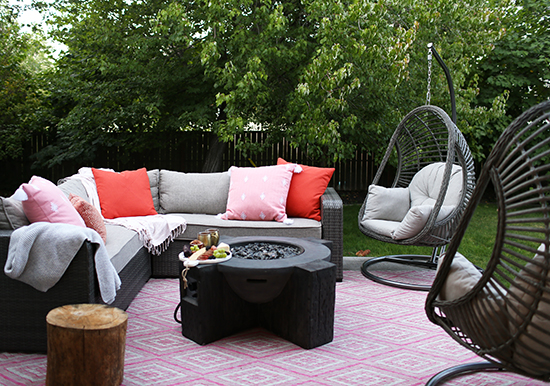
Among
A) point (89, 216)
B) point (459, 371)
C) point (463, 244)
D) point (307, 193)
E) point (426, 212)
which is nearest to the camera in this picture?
point (459, 371)

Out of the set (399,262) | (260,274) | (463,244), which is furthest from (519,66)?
(260,274)

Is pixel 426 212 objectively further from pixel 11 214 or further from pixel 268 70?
pixel 268 70

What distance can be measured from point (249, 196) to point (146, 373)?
1971 millimetres

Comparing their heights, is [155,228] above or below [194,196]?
below

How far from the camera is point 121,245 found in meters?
2.97

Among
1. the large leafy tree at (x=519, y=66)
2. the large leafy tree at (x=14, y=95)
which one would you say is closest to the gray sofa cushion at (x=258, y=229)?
the large leafy tree at (x=519, y=66)

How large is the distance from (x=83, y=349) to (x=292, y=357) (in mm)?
1030

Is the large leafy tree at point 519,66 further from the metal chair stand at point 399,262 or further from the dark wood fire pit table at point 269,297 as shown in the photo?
the dark wood fire pit table at point 269,297

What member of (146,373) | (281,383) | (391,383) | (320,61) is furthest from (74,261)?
(320,61)

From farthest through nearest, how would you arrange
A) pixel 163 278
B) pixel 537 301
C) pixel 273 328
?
pixel 163 278 < pixel 273 328 < pixel 537 301

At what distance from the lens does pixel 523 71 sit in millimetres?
7730

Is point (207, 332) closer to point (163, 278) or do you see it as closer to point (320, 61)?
point (163, 278)

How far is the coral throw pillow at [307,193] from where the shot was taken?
3.98 m

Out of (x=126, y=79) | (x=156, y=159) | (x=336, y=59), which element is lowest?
(x=156, y=159)
